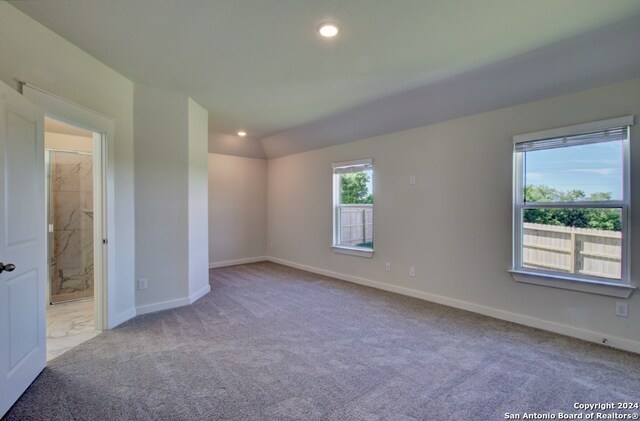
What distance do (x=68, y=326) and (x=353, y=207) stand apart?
4022 mm

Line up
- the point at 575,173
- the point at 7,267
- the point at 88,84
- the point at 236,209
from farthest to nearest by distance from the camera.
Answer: the point at 236,209 < the point at 575,173 < the point at 88,84 < the point at 7,267

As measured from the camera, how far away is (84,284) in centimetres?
439

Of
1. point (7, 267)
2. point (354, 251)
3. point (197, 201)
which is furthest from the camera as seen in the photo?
point (354, 251)

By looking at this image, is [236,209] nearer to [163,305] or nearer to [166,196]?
[166,196]

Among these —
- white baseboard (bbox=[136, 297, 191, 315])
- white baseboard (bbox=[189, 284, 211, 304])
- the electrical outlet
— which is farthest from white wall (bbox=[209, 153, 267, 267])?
the electrical outlet

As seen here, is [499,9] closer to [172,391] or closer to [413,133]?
[413,133]

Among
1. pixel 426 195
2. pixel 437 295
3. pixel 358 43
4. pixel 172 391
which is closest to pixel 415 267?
pixel 437 295

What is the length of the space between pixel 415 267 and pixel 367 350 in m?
1.89

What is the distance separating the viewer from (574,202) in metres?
3.12

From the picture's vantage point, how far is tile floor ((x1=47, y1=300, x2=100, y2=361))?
2.88 meters

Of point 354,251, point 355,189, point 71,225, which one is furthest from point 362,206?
point 71,225

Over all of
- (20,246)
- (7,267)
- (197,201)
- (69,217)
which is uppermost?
(197,201)

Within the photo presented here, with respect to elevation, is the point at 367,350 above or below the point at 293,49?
below

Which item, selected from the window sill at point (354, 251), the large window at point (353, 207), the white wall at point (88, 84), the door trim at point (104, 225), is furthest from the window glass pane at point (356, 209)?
the door trim at point (104, 225)
